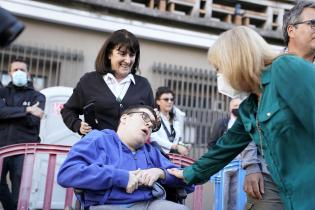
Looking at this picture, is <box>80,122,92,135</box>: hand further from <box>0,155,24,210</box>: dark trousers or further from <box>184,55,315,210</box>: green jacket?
<box>0,155,24,210</box>: dark trousers

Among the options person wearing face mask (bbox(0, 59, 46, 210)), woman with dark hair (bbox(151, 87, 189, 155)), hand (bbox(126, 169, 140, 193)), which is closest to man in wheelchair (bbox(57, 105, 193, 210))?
hand (bbox(126, 169, 140, 193))

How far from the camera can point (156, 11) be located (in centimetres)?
891

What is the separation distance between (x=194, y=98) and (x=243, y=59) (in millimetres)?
6593

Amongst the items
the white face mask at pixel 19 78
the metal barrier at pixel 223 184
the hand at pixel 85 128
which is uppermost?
the white face mask at pixel 19 78

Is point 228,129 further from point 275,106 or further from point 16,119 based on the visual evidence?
point 16,119

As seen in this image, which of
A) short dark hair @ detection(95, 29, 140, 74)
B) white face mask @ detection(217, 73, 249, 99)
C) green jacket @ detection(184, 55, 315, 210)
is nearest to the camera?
green jacket @ detection(184, 55, 315, 210)

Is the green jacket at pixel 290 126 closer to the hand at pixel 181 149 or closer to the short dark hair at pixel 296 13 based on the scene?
the short dark hair at pixel 296 13

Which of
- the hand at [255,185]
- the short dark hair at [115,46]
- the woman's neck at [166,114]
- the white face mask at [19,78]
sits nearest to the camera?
the hand at [255,185]

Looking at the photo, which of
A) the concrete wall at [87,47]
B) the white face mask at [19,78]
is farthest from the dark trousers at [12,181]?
the concrete wall at [87,47]

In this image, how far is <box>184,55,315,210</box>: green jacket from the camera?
185 cm

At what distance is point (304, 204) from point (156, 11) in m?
7.39

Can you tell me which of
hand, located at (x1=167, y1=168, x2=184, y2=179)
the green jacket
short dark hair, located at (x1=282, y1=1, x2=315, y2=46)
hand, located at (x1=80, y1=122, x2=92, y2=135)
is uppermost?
short dark hair, located at (x1=282, y1=1, x2=315, y2=46)

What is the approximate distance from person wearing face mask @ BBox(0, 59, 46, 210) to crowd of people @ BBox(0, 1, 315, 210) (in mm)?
1535

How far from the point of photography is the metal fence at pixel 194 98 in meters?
8.61
